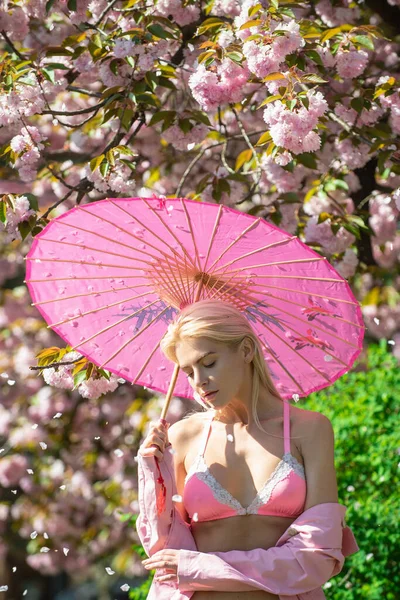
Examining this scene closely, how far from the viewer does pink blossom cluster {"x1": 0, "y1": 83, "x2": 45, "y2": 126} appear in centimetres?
462

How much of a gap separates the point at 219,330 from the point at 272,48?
5.26ft

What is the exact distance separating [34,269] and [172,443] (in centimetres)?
84

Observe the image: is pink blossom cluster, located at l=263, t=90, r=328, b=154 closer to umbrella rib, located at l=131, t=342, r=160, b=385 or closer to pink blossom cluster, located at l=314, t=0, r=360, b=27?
umbrella rib, located at l=131, t=342, r=160, b=385

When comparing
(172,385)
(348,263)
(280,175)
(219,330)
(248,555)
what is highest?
(219,330)

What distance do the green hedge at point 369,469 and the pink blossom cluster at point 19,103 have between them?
232 centimetres

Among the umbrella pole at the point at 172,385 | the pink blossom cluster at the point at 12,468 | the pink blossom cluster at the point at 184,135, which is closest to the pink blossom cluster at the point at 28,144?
the pink blossom cluster at the point at 184,135

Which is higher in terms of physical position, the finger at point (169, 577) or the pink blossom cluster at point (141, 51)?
the pink blossom cluster at point (141, 51)

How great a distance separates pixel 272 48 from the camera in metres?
4.12

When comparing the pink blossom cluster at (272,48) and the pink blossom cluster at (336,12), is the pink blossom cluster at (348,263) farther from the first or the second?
the pink blossom cluster at (272,48)

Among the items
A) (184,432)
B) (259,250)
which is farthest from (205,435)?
(259,250)

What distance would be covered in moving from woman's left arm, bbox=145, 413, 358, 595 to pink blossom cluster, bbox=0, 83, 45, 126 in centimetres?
247

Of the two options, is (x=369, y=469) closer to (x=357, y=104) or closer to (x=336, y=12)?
(x=357, y=104)

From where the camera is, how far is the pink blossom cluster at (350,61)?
15.8 feet

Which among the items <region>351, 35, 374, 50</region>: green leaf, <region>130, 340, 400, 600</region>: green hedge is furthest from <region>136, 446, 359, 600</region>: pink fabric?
<region>351, 35, 374, 50</region>: green leaf
